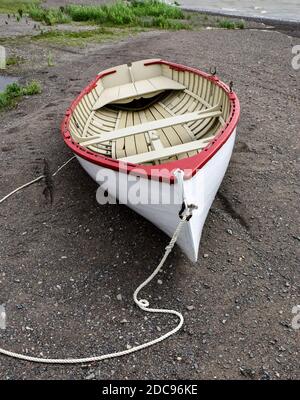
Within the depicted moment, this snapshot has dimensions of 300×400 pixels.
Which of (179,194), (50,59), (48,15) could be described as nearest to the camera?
(179,194)

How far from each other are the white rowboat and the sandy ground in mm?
728

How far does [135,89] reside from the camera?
10031 millimetres

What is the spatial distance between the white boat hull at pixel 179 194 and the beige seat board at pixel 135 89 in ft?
11.8

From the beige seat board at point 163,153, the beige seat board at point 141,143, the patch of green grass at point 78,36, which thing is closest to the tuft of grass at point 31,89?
the patch of green grass at point 78,36

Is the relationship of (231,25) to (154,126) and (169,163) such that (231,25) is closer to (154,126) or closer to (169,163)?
(154,126)

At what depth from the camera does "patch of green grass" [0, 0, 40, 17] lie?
25841mm

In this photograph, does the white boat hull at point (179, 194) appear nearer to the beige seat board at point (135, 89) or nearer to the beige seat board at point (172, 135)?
the beige seat board at point (172, 135)

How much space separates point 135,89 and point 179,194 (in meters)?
5.41

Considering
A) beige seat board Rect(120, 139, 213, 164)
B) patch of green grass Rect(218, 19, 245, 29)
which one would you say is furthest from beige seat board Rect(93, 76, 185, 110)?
patch of green grass Rect(218, 19, 245, 29)

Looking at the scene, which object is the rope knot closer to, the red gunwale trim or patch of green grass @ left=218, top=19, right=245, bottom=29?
the red gunwale trim

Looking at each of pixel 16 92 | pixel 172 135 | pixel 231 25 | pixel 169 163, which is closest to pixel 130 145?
pixel 172 135

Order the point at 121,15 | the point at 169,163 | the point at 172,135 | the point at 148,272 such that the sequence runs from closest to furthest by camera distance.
Result: the point at 169,163 → the point at 148,272 → the point at 172,135 → the point at 121,15

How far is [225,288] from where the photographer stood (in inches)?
239
